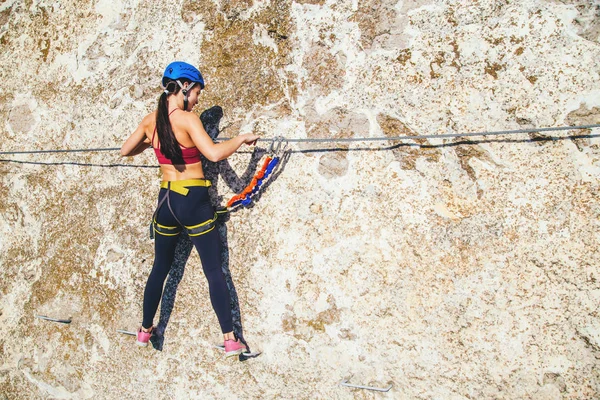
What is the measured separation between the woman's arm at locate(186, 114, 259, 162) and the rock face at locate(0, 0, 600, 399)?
19.5 inches

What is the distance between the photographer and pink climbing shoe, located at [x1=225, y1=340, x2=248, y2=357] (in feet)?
10.8

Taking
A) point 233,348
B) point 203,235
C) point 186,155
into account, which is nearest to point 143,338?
point 233,348

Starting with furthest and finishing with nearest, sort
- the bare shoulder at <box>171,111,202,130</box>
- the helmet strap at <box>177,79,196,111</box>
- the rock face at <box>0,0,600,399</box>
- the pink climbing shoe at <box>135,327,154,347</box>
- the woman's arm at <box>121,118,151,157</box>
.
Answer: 1. the pink climbing shoe at <box>135,327,154,347</box>
2. the woman's arm at <box>121,118,151,157</box>
3. the helmet strap at <box>177,79,196,111</box>
4. the bare shoulder at <box>171,111,202,130</box>
5. the rock face at <box>0,0,600,399</box>

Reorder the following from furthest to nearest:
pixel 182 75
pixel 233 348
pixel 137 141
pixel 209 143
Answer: pixel 137 141
pixel 233 348
pixel 182 75
pixel 209 143

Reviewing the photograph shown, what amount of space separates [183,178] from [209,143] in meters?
0.40

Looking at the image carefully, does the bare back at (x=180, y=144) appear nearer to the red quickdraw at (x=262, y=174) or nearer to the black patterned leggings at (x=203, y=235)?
the black patterned leggings at (x=203, y=235)

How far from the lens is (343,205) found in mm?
3375

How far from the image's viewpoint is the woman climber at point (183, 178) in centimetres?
316

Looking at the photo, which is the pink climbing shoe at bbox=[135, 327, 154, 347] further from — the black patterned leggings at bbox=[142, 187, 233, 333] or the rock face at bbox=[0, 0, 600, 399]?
the black patterned leggings at bbox=[142, 187, 233, 333]

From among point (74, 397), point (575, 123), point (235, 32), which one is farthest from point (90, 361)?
point (575, 123)

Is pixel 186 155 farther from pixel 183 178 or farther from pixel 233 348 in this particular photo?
pixel 233 348

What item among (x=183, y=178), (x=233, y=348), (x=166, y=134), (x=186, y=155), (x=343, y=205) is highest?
(x=166, y=134)

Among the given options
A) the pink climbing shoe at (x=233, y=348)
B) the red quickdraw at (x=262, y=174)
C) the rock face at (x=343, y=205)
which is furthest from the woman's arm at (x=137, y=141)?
the pink climbing shoe at (x=233, y=348)

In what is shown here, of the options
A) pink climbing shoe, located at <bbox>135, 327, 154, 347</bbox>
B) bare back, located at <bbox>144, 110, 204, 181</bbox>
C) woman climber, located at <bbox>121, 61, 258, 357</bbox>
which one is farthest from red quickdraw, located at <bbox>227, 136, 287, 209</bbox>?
pink climbing shoe, located at <bbox>135, 327, 154, 347</bbox>
